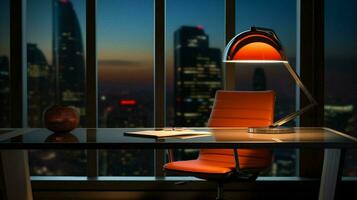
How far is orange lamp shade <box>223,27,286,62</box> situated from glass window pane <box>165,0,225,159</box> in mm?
1427

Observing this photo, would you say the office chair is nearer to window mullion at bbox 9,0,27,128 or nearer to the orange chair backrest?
the orange chair backrest

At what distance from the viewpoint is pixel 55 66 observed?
14.6ft

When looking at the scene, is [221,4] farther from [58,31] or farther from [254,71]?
[58,31]

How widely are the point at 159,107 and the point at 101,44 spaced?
72cm

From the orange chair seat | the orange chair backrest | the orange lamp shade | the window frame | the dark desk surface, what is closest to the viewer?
the dark desk surface

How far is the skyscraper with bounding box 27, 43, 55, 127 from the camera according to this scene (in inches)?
175

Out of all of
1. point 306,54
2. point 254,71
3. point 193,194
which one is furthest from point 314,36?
point 193,194

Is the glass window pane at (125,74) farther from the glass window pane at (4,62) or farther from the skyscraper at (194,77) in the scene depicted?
the glass window pane at (4,62)

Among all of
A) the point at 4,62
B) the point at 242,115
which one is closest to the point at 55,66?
the point at 4,62

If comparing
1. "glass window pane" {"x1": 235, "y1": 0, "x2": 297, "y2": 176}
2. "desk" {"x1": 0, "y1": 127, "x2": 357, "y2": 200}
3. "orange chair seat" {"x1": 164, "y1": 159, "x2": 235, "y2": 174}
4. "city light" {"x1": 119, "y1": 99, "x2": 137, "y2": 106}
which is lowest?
"orange chair seat" {"x1": 164, "y1": 159, "x2": 235, "y2": 174}

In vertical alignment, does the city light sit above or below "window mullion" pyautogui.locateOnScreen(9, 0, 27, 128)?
below

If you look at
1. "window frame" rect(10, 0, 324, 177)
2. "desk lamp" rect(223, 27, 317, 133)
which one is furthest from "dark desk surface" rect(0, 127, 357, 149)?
"window frame" rect(10, 0, 324, 177)

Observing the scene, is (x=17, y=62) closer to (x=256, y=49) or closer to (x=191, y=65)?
(x=191, y=65)

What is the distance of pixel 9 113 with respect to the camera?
14.7 ft
